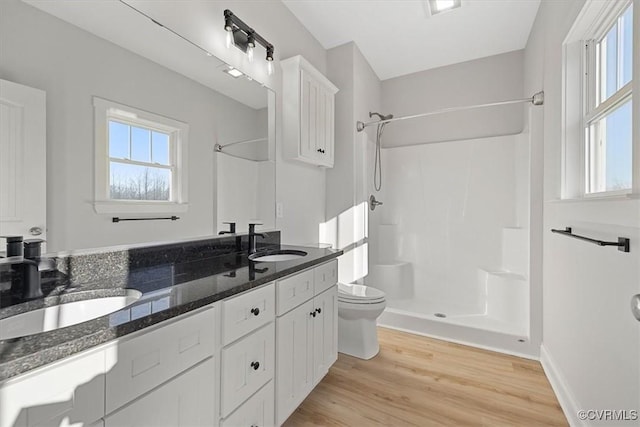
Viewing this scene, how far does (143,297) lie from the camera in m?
0.92

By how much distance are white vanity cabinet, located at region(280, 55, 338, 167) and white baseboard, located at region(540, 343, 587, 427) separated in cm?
217

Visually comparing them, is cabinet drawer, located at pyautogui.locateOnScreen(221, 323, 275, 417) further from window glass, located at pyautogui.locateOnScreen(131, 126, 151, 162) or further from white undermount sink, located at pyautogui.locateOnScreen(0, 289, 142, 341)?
window glass, located at pyautogui.locateOnScreen(131, 126, 151, 162)

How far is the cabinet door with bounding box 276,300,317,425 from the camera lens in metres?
1.38

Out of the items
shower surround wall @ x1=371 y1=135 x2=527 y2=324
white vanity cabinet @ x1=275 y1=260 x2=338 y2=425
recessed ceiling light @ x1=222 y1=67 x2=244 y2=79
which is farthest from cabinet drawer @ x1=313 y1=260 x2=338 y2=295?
shower surround wall @ x1=371 y1=135 x2=527 y2=324

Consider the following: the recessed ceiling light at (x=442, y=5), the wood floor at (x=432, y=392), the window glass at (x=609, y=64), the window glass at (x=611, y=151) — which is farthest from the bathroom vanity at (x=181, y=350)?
the recessed ceiling light at (x=442, y=5)

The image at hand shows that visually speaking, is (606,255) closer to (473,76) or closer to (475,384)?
(475,384)

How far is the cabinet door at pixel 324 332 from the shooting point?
169 cm

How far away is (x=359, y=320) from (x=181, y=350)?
5.28 feet

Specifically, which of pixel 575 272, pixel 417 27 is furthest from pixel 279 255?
pixel 417 27

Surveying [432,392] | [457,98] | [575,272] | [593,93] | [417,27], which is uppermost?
[417,27]

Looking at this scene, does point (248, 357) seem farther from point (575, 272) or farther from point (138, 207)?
point (575, 272)

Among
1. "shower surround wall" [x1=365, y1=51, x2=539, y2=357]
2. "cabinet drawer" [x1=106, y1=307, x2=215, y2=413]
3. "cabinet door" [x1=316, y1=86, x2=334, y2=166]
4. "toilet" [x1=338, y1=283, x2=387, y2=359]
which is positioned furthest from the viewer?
"shower surround wall" [x1=365, y1=51, x2=539, y2=357]

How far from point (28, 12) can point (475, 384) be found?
284cm

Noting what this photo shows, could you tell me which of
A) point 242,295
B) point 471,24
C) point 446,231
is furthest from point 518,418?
point 471,24
